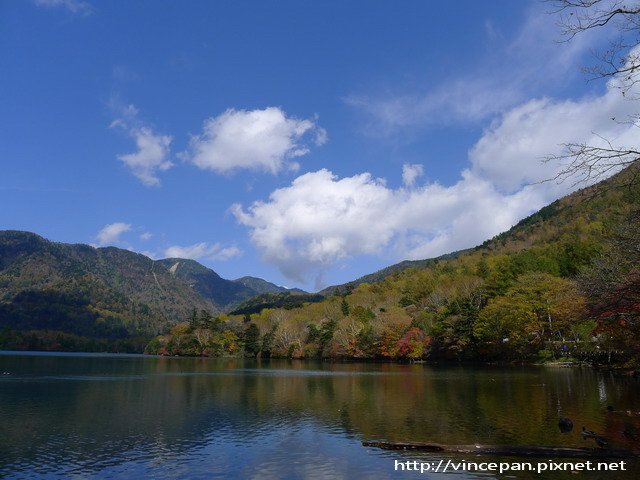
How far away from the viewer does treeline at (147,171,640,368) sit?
4622 centimetres

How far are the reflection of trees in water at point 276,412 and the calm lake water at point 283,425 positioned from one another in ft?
0.27

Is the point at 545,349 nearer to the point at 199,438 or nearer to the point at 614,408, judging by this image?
the point at 614,408

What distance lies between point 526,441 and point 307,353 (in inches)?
4033

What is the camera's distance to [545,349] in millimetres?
71500

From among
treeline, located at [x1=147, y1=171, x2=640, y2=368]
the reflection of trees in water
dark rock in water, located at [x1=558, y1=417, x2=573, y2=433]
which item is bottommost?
the reflection of trees in water

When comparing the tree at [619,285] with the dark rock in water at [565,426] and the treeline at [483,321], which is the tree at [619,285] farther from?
the dark rock in water at [565,426]

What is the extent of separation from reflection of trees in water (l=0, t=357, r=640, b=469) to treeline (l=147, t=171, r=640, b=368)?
6.48m

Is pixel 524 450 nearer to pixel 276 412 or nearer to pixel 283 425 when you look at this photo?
pixel 283 425

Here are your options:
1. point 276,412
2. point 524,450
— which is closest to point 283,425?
point 276,412

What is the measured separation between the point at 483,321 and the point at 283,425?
60.3 m

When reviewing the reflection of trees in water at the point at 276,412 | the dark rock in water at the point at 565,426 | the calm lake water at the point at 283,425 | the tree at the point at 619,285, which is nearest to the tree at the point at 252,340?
the reflection of trees in water at the point at 276,412

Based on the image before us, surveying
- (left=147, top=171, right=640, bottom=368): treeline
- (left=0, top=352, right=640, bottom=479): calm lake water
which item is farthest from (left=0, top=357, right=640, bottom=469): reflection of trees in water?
(left=147, top=171, right=640, bottom=368): treeline

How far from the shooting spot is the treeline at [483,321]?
46216mm

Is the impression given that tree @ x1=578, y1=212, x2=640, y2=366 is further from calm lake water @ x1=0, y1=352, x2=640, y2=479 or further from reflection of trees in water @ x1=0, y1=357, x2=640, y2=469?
calm lake water @ x1=0, y1=352, x2=640, y2=479
